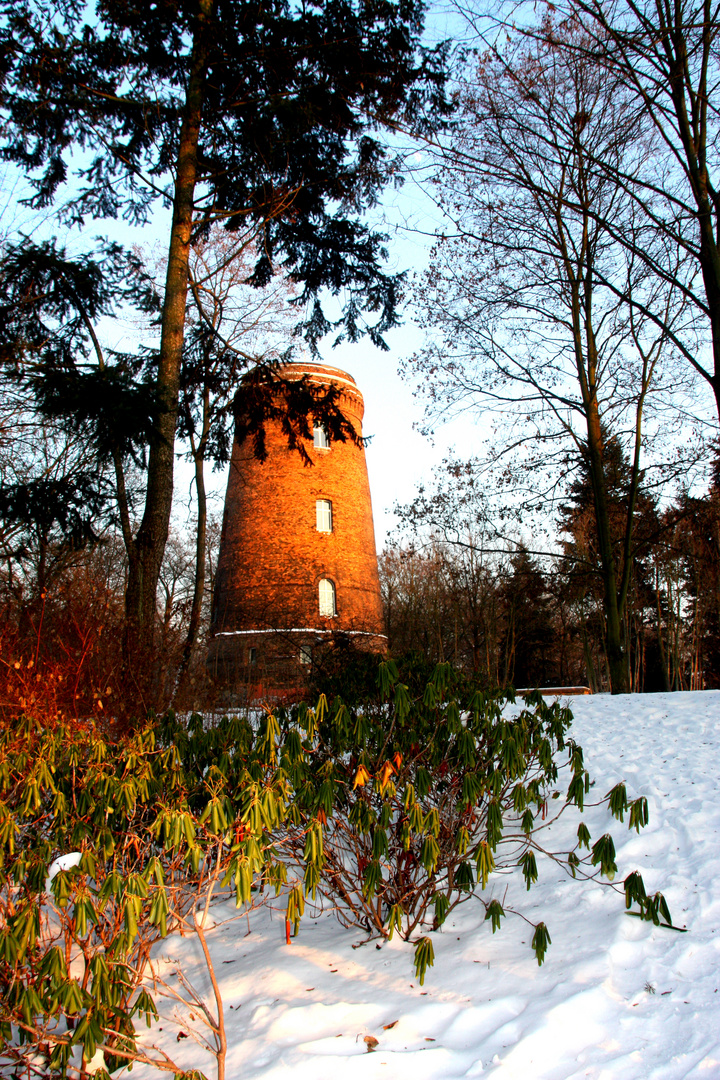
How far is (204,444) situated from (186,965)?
8.54 meters

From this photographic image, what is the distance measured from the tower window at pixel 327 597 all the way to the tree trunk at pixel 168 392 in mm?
12725

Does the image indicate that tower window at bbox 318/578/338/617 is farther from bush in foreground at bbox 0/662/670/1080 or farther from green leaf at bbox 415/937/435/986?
green leaf at bbox 415/937/435/986

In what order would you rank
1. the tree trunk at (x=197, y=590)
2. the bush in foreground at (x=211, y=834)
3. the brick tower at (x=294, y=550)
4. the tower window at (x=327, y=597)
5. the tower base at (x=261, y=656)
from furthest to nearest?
1. the tower window at (x=327, y=597)
2. the brick tower at (x=294, y=550)
3. the tower base at (x=261, y=656)
4. the tree trunk at (x=197, y=590)
5. the bush in foreground at (x=211, y=834)

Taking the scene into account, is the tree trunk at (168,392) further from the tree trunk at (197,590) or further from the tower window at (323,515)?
the tower window at (323,515)

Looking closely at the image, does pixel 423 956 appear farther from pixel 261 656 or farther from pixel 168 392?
pixel 261 656

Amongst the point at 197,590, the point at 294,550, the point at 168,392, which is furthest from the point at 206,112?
the point at 294,550

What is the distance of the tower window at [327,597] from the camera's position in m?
20.4

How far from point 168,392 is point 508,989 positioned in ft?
19.8

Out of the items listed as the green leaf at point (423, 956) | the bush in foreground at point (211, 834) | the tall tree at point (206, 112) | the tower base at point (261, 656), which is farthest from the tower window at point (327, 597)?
the green leaf at point (423, 956)

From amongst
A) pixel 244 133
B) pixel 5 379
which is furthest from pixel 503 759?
pixel 244 133

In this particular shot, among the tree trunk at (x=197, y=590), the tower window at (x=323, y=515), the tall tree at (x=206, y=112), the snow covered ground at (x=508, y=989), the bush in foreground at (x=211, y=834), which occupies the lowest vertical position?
the snow covered ground at (x=508, y=989)

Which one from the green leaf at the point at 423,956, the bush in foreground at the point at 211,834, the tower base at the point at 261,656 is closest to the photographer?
the bush in foreground at the point at 211,834

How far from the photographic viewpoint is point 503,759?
354 cm

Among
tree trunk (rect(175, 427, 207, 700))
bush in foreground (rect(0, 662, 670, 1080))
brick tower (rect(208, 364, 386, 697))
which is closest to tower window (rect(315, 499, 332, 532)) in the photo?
brick tower (rect(208, 364, 386, 697))
